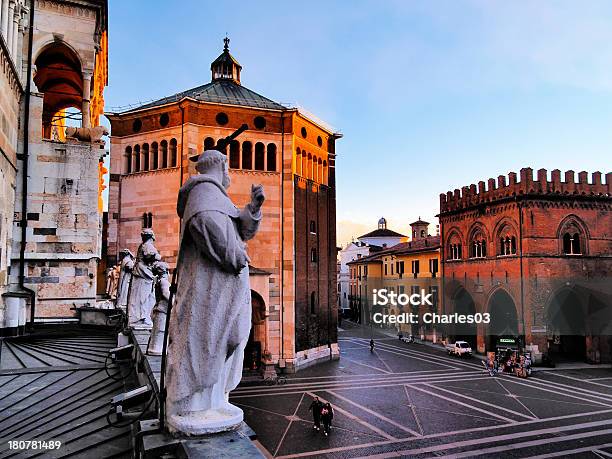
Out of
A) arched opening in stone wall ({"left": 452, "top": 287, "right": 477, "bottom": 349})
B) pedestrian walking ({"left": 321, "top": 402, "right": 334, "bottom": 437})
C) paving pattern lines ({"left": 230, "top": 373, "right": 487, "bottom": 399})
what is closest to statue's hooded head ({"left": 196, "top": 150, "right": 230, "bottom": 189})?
pedestrian walking ({"left": 321, "top": 402, "right": 334, "bottom": 437})

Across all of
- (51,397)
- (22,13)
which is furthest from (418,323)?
(51,397)

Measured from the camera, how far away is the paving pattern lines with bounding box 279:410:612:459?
1532 cm

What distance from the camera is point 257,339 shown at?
29359 millimetres

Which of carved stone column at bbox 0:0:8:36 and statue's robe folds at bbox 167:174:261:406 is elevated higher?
carved stone column at bbox 0:0:8:36

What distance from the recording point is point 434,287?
146 feet

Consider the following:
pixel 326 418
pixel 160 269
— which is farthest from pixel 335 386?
pixel 160 269

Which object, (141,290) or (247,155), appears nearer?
(141,290)

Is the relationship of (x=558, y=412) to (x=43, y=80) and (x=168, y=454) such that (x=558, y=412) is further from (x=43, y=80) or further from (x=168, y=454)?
(x=43, y=80)

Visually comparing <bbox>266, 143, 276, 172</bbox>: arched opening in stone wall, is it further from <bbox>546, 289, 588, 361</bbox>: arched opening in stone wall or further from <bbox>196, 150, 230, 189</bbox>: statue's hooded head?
<bbox>196, 150, 230, 189</bbox>: statue's hooded head

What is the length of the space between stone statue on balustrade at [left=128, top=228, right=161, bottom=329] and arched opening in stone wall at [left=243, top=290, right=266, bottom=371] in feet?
65.2

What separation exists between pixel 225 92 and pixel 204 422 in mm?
32849

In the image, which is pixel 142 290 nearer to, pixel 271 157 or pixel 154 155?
pixel 271 157

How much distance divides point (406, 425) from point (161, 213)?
62.0ft

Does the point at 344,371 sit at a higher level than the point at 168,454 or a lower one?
lower
